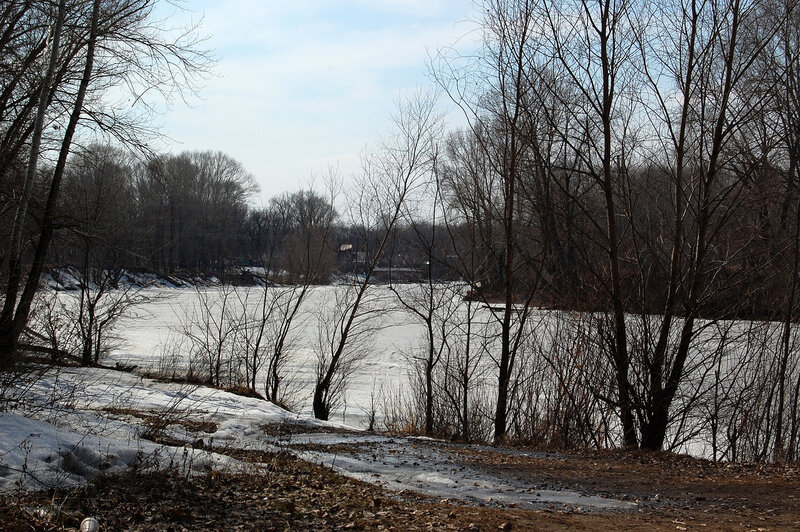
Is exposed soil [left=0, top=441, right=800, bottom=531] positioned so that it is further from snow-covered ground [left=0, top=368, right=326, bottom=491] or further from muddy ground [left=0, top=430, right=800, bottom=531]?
snow-covered ground [left=0, top=368, right=326, bottom=491]

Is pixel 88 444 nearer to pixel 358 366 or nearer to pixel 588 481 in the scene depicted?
pixel 588 481

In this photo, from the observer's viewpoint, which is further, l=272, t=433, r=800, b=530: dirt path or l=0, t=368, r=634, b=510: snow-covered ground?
l=272, t=433, r=800, b=530: dirt path

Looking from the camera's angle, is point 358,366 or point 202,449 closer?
point 202,449

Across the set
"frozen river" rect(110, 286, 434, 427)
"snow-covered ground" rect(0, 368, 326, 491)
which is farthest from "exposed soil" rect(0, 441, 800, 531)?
"frozen river" rect(110, 286, 434, 427)

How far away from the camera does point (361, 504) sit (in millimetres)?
4883

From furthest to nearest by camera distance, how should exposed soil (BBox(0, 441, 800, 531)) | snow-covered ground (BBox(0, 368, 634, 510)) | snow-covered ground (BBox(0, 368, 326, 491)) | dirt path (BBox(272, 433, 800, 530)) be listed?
1. dirt path (BBox(272, 433, 800, 530))
2. snow-covered ground (BBox(0, 368, 634, 510))
3. snow-covered ground (BBox(0, 368, 326, 491))
4. exposed soil (BBox(0, 441, 800, 531))

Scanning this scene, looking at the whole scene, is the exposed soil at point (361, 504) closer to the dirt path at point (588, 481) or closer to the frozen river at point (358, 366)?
the dirt path at point (588, 481)

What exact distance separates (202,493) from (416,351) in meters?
14.5

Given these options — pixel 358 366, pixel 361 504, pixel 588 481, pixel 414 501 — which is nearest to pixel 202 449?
pixel 361 504

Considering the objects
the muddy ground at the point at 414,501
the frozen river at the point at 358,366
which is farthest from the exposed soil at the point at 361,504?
the frozen river at the point at 358,366

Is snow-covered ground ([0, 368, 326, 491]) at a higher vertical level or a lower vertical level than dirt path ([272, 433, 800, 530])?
higher

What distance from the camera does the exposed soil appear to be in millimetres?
4070

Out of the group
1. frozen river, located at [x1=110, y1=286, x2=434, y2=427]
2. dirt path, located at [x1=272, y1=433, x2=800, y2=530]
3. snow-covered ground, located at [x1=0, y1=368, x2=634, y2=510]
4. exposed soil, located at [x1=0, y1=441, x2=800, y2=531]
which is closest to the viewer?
exposed soil, located at [x1=0, y1=441, x2=800, y2=531]

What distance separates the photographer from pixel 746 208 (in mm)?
9719
